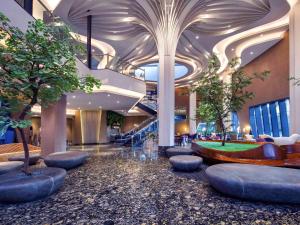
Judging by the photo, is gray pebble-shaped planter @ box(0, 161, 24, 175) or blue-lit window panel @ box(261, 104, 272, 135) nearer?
gray pebble-shaped planter @ box(0, 161, 24, 175)

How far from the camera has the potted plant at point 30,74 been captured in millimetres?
3406

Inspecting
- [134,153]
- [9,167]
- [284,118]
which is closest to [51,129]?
[134,153]

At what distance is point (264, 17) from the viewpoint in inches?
407

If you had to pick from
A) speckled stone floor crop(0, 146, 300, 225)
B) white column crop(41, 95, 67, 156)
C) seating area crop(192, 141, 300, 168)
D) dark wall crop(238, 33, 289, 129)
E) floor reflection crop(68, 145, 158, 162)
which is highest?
dark wall crop(238, 33, 289, 129)

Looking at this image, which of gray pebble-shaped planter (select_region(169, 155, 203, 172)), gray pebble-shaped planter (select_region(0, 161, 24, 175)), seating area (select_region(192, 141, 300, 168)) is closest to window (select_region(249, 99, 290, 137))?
seating area (select_region(192, 141, 300, 168))

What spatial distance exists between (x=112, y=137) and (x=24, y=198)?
17.9 meters

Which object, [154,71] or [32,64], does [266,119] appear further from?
[32,64]

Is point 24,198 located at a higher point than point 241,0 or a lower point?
lower

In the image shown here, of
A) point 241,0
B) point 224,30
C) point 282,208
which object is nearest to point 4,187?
point 282,208

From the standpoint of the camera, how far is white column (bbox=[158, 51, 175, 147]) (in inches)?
387

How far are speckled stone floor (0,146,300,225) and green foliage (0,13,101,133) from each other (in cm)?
144

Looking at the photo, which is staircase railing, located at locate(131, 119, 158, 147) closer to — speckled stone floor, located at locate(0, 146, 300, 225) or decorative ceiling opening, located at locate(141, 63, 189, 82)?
decorative ceiling opening, located at locate(141, 63, 189, 82)

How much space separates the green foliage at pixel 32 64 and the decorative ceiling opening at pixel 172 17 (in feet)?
21.4

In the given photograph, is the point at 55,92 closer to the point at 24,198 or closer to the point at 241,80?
the point at 24,198
